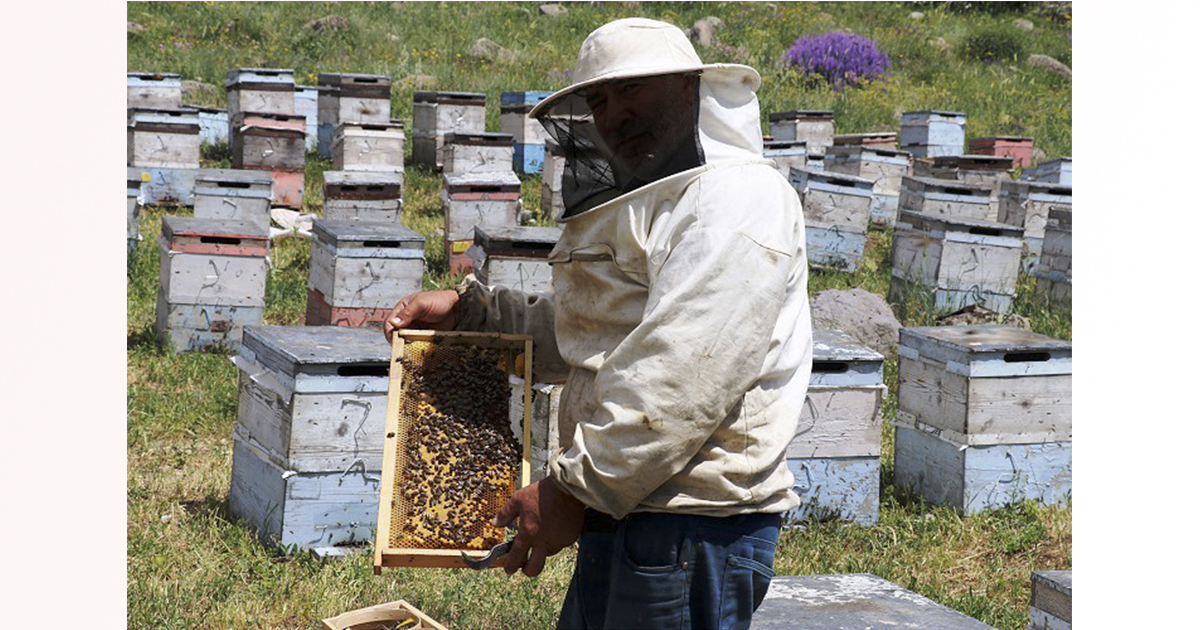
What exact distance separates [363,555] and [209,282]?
118 inches

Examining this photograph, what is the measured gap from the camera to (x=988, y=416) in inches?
199

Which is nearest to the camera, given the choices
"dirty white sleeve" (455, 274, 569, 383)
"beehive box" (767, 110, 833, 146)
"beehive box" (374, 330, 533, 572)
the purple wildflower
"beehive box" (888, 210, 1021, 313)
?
"beehive box" (374, 330, 533, 572)

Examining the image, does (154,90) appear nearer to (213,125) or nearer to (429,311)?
(213,125)

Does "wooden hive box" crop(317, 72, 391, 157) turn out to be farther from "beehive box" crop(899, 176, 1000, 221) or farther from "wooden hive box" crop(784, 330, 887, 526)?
"wooden hive box" crop(784, 330, 887, 526)

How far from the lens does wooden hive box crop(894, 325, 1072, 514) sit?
502 cm

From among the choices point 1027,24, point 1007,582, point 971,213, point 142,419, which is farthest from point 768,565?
point 1027,24

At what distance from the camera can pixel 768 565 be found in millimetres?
2330

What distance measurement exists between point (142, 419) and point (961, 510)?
3.84 m

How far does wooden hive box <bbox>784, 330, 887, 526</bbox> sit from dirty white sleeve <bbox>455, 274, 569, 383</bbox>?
7.05 ft

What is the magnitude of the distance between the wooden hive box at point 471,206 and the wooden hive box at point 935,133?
6.48m

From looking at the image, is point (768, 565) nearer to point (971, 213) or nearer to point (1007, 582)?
point (1007, 582)

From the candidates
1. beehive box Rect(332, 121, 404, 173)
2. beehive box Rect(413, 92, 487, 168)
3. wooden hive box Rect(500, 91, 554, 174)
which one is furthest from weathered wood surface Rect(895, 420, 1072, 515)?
beehive box Rect(413, 92, 487, 168)

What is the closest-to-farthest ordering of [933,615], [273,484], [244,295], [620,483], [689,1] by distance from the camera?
[620,483], [933,615], [273,484], [244,295], [689,1]

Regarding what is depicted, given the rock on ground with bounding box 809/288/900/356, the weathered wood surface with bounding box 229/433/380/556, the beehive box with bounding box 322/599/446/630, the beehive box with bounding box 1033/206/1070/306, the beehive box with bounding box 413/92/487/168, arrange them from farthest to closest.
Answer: the beehive box with bounding box 413/92/487/168
the beehive box with bounding box 1033/206/1070/306
the rock on ground with bounding box 809/288/900/356
the weathered wood surface with bounding box 229/433/380/556
the beehive box with bounding box 322/599/446/630
